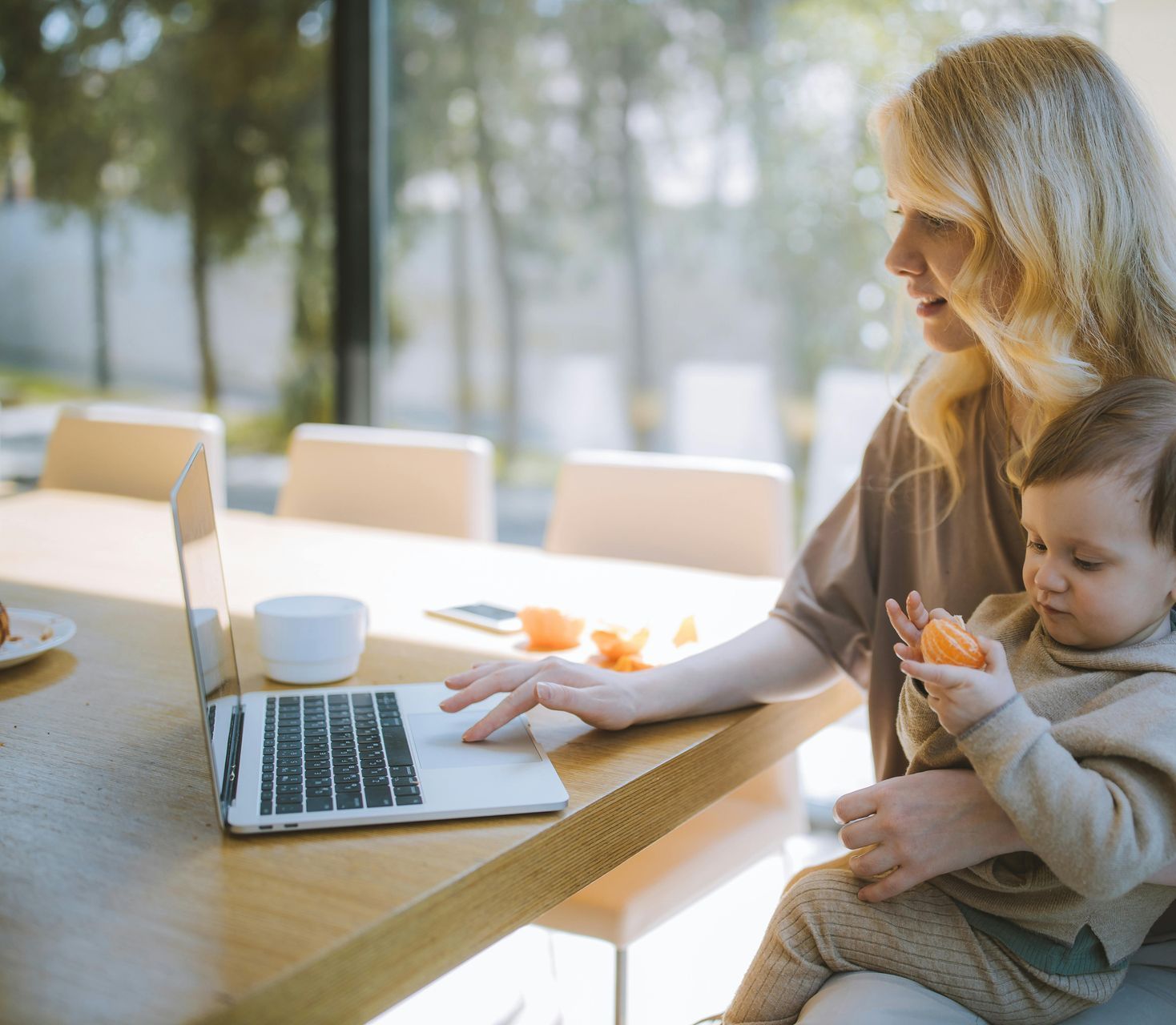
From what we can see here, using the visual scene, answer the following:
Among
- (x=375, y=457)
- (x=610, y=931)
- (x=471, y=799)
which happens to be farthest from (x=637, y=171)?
(x=471, y=799)

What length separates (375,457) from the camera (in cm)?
256

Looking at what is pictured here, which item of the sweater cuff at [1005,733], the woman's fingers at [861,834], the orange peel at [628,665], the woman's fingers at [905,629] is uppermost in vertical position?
the woman's fingers at [905,629]

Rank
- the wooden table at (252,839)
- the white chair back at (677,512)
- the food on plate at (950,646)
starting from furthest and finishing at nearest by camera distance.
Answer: the white chair back at (677,512)
the food on plate at (950,646)
the wooden table at (252,839)

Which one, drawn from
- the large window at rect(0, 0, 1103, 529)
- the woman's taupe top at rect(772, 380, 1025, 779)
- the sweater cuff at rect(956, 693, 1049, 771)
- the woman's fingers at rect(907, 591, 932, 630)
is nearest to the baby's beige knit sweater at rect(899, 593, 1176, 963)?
the sweater cuff at rect(956, 693, 1049, 771)

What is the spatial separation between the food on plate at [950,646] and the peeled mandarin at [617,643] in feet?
1.56

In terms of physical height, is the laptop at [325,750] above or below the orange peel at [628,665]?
above

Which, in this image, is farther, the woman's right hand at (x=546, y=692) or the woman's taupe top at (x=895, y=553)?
the woman's taupe top at (x=895, y=553)

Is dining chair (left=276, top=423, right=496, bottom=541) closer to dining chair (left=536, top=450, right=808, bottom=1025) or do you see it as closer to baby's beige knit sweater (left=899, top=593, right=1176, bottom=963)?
dining chair (left=536, top=450, right=808, bottom=1025)

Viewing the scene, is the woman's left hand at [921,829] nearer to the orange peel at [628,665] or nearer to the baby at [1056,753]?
the baby at [1056,753]

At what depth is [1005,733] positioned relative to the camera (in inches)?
37.4

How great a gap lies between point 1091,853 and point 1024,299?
1.90 ft

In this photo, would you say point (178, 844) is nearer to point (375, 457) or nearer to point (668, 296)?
point (375, 457)

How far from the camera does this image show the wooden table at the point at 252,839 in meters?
0.75

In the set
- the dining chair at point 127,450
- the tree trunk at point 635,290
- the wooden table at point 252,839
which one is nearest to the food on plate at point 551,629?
the wooden table at point 252,839
